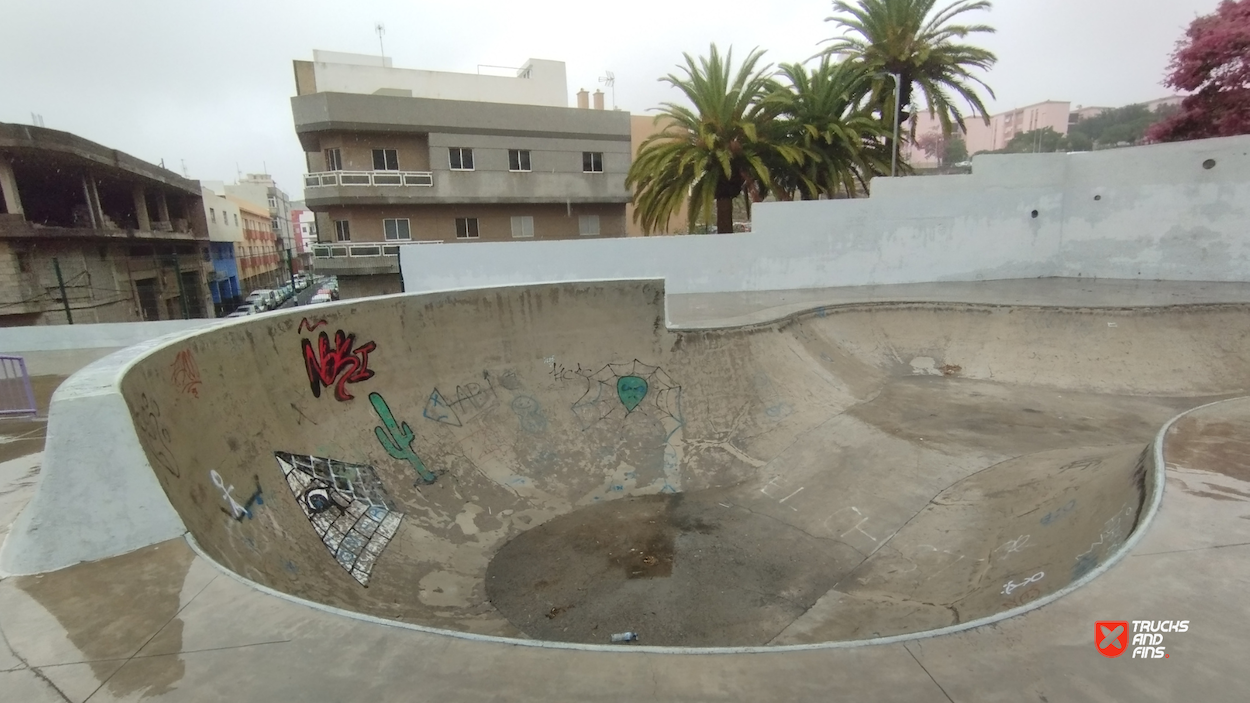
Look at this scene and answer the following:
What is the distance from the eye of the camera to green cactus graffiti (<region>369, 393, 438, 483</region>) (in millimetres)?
8594

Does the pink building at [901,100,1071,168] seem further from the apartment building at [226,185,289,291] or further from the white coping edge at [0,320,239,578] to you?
the white coping edge at [0,320,239,578]

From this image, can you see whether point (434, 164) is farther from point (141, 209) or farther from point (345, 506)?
point (345, 506)

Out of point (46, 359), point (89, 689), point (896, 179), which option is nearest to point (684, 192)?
point (896, 179)

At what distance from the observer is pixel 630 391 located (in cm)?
1086

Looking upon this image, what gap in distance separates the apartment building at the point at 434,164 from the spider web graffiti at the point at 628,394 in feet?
51.7

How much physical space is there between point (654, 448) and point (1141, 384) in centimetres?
1007

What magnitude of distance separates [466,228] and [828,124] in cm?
1639

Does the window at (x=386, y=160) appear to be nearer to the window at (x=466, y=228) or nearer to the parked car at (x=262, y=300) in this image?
the window at (x=466, y=228)

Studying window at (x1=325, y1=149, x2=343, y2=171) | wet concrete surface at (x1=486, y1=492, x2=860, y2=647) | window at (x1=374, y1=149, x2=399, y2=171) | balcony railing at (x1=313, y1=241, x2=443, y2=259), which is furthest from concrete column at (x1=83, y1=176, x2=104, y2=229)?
wet concrete surface at (x1=486, y1=492, x2=860, y2=647)

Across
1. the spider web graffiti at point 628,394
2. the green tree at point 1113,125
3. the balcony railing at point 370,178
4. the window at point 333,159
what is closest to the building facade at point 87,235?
the balcony railing at point 370,178

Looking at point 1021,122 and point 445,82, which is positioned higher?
point 1021,122

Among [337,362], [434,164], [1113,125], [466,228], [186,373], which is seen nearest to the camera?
[186,373]

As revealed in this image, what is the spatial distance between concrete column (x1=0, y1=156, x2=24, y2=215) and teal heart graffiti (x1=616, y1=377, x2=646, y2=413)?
24.8 metres

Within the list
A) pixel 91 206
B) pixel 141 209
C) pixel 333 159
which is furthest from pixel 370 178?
pixel 141 209
